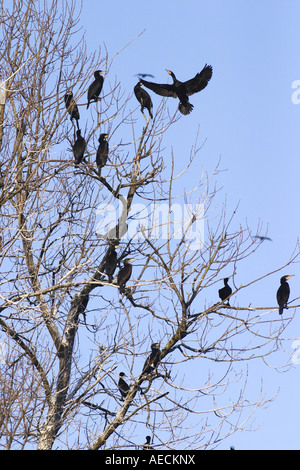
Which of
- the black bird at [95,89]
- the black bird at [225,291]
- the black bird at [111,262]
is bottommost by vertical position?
the black bird at [225,291]

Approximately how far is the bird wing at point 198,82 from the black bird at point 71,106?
160 centimetres

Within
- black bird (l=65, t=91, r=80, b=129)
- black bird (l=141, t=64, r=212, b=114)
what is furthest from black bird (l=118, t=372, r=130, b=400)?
black bird (l=141, t=64, r=212, b=114)

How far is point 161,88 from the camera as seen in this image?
10.3 metres

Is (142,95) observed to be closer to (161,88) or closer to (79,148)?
(161,88)

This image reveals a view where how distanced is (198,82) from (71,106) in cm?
189

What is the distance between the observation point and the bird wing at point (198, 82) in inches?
405

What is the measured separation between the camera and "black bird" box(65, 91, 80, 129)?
932 centimetres

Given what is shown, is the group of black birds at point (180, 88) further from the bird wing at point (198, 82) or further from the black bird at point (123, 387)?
the black bird at point (123, 387)

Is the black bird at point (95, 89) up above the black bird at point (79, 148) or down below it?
above

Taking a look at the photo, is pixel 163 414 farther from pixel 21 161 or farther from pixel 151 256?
pixel 21 161

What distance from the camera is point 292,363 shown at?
8.13 meters

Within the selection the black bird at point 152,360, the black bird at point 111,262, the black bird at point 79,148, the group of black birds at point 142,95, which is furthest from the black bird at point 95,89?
the black bird at point 152,360

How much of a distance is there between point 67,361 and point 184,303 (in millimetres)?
2098

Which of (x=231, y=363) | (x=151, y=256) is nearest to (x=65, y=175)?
(x=151, y=256)
